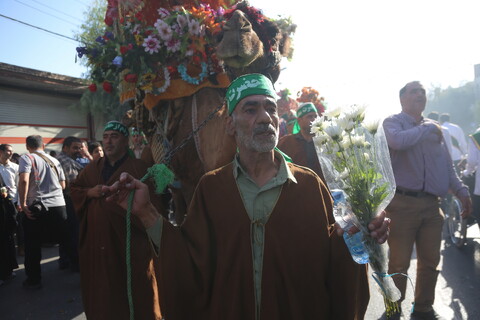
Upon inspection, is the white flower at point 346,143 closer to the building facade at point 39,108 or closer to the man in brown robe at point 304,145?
the man in brown robe at point 304,145

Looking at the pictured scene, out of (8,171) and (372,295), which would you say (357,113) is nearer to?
(372,295)

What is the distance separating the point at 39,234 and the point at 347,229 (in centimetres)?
540

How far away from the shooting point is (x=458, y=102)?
39812mm

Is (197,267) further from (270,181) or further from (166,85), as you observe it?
(166,85)

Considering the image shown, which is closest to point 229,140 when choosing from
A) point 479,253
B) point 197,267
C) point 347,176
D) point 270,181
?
point 270,181

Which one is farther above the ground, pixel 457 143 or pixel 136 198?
pixel 136 198

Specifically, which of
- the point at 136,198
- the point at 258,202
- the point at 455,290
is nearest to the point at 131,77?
the point at 136,198

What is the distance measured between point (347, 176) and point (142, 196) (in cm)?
104

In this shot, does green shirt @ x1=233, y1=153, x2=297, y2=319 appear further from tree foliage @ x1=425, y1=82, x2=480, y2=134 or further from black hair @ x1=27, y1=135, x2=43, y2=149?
tree foliage @ x1=425, y1=82, x2=480, y2=134

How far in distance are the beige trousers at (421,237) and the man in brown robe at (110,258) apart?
2.49 meters

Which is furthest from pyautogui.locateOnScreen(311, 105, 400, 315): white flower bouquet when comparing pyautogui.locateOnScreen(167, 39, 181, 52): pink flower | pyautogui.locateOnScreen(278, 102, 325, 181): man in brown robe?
pyautogui.locateOnScreen(278, 102, 325, 181): man in brown robe

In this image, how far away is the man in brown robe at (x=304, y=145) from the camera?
4.34 metres

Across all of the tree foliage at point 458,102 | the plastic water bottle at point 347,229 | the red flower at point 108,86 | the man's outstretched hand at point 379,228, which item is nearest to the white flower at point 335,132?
the plastic water bottle at point 347,229

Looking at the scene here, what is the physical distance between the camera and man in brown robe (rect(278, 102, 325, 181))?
434 centimetres
